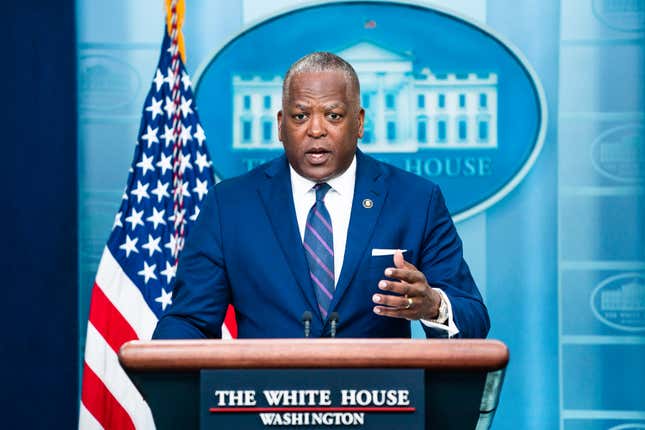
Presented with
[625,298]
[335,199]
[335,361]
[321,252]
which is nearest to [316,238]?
[321,252]

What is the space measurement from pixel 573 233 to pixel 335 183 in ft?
6.48

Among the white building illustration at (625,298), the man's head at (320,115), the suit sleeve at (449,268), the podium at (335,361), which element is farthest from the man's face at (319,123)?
the white building illustration at (625,298)

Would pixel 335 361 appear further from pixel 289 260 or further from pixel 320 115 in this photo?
pixel 320 115

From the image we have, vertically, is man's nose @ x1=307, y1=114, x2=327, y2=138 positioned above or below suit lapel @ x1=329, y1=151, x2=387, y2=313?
above

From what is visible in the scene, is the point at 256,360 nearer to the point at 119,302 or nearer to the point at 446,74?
the point at 119,302

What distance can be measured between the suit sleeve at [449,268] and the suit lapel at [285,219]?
1.00ft

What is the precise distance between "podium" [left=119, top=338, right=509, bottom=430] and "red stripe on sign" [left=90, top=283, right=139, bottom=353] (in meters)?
2.07

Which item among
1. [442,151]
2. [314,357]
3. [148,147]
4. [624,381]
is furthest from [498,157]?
[314,357]

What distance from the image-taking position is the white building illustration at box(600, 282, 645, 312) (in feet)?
13.4

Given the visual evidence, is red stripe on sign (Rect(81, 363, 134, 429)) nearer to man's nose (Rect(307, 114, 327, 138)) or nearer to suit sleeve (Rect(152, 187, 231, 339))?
suit sleeve (Rect(152, 187, 231, 339))

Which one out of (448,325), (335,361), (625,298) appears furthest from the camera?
(625,298)

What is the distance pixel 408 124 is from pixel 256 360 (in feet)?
8.77

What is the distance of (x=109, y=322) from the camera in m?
3.69

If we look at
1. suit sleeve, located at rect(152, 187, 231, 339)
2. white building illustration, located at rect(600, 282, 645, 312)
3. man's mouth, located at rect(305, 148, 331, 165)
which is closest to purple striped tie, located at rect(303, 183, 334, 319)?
man's mouth, located at rect(305, 148, 331, 165)
